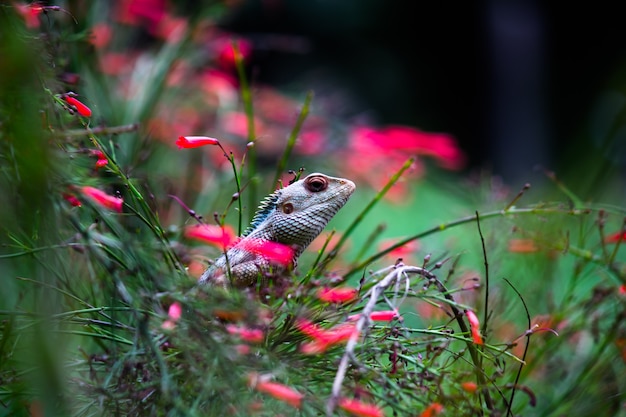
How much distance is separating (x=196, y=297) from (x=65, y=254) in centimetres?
41

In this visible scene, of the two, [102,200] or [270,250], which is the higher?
[102,200]

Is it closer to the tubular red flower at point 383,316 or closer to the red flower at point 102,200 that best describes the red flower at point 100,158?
the red flower at point 102,200

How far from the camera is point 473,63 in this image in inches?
245

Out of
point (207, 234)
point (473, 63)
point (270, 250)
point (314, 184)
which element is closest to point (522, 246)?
point (314, 184)

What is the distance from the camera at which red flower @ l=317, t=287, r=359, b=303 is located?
1127 millimetres

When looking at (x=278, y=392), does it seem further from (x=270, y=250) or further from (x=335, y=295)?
(x=270, y=250)

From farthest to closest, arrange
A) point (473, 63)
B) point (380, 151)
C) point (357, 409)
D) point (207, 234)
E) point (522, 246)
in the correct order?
1. point (473, 63)
2. point (380, 151)
3. point (522, 246)
4. point (207, 234)
5. point (357, 409)

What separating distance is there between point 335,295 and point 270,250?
0.21 meters

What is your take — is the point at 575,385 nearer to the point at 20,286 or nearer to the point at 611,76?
the point at 20,286

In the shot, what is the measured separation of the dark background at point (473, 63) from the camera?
555cm

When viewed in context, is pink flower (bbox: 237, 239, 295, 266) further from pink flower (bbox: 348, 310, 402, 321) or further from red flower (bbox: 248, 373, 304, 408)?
red flower (bbox: 248, 373, 304, 408)

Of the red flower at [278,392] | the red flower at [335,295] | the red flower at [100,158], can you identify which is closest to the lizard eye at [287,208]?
the red flower at [335,295]

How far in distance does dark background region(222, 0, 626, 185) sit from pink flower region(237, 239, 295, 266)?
12.8 feet

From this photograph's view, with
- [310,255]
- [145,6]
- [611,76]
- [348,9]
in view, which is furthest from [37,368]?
[611,76]
